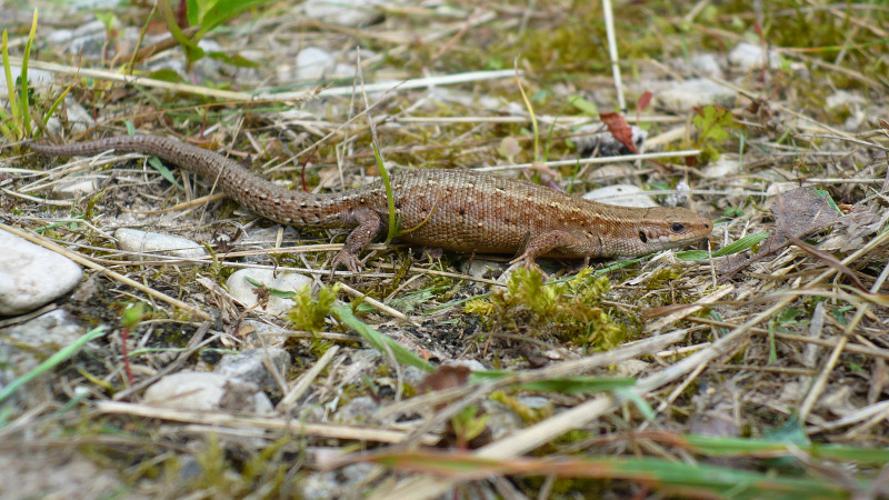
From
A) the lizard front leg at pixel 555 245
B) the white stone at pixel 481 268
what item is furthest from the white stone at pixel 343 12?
the lizard front leg at pixel 555 245

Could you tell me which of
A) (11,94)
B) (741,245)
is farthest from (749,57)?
(11,94)

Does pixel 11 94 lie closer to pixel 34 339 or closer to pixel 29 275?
pixel 29 275

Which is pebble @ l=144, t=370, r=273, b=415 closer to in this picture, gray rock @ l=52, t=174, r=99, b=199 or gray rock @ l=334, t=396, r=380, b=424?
gray rock @ l=334, t=396, r=380, b=424

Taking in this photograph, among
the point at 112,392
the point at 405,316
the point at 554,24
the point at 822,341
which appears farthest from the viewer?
the point at 554,24

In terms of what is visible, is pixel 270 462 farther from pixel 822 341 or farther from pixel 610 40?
pixel 610 40

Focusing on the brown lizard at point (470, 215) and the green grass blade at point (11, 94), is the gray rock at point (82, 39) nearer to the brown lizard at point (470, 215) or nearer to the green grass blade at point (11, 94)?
the green grass blade at point (11, 94)

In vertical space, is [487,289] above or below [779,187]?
below

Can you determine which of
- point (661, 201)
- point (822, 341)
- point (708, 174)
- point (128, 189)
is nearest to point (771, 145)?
point (708, 174)
